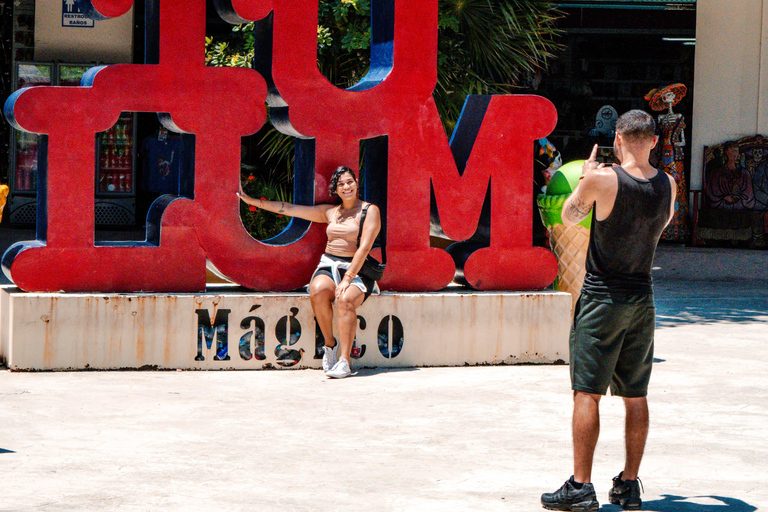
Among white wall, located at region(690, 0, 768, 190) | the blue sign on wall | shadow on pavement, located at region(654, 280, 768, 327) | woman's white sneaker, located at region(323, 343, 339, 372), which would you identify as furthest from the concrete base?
white wall, located at region(690, 0, 768, 190)

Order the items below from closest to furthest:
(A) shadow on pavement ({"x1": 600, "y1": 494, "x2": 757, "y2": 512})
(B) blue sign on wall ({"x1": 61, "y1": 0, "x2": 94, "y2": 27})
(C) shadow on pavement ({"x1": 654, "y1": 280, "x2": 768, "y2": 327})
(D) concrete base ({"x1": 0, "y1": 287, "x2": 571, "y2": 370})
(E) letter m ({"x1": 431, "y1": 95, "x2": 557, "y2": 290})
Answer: (A) shadow on pavement ({"x1": 600, "y1": 494, "x2": 757, "y2": 512}) < (D) concrete base ({"x1": 0, "y1": 287, "x2": 571, "y2": 370}) < (E) letter m ({"x1": 431, "y1": 95, "x2": 557, "y2": 290}) < (C) shadow on pavement ({"x1": 654, "y1": 280, "x2": 768, "y2": 327}) < (B) blue sign on wall ({"x1": 61, "y1": 0, "x2": 94, "y2": 27})

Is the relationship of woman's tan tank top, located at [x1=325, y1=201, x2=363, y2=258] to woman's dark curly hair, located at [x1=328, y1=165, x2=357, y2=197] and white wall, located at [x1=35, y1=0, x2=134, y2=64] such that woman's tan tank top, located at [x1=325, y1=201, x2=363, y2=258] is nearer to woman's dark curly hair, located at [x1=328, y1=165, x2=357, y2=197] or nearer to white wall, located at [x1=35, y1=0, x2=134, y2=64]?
woman's dark curly hair, located at [x1=328, y1=165, x2=357, y2=197]

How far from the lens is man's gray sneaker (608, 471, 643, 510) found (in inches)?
179

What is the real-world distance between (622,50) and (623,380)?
13.7 metres

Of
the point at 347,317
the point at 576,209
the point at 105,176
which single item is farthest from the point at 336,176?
the point at 105,176

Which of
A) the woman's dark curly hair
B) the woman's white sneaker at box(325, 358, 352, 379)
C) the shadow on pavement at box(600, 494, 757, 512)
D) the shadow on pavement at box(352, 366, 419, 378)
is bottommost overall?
the shadow on pavement at box(600, 494, 757, 512)

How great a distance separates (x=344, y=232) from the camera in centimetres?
755

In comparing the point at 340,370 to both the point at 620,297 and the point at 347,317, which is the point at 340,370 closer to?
the point at 347,317

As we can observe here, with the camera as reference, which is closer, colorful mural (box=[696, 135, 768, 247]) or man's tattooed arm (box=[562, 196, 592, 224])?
man's tattooed arm (box=[562, 196, 592, 224])

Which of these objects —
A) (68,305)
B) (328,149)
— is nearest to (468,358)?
(328,149)

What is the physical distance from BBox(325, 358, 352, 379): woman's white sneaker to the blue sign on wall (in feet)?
35.1

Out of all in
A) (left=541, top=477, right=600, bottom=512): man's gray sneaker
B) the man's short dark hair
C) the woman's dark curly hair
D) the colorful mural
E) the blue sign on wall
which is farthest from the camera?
the colorful mural

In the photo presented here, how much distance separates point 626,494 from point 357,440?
62.5 inches

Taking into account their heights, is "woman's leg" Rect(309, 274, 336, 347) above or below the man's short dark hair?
below
